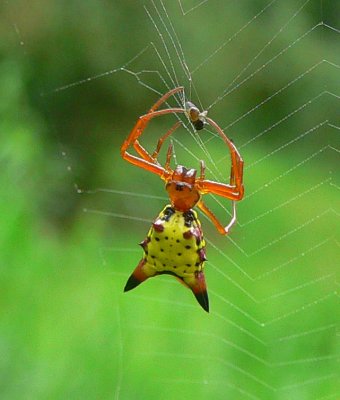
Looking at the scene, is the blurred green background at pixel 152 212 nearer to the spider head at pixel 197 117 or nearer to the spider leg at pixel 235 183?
the spider head at pixel 197 117

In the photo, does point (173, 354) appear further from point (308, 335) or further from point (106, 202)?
point (106, 202)

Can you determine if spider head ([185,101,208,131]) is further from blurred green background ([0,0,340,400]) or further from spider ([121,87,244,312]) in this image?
blurred green background ([0,0,340,400])

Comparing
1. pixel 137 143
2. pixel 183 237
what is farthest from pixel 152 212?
pixel 183 237

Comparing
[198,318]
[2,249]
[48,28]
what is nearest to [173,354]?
[198,318]

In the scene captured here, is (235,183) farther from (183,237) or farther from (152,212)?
(152,212)

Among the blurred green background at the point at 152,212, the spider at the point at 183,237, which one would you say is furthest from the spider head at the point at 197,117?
the blurred green background at the point at 152,212

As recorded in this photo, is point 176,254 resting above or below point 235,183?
below
